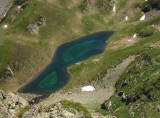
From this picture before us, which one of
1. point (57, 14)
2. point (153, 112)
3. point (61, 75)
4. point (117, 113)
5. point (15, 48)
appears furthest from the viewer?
point (57, 14)

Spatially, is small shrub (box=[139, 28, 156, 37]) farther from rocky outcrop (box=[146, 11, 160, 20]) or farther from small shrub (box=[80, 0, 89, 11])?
small shrub (box=[80, 0, 89, 11])

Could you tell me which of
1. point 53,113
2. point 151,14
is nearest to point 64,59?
point 53,113

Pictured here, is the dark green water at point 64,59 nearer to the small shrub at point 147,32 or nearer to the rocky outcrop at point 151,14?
the small shrub at point 147,32

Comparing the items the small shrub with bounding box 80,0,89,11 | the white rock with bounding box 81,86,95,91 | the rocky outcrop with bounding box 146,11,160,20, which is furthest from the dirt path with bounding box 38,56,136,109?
the small shrub with bounding box 80,0,89,11

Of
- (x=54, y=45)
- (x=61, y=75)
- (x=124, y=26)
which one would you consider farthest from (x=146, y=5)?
(x=61, y=75)

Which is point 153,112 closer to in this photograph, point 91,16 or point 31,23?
point 31,23

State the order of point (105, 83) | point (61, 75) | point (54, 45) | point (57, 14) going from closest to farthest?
1. point (105, 83)
2. point (61, 75)
3. point (54, 45)
4. point (57, 14)

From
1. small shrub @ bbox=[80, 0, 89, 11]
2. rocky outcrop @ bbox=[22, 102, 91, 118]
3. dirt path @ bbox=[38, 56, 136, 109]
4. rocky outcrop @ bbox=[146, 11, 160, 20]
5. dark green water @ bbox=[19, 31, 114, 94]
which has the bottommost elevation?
rocky outcrop @ bbox=[22, 102, 91, 118]

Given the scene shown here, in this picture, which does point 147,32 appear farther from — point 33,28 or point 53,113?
point 53,113
